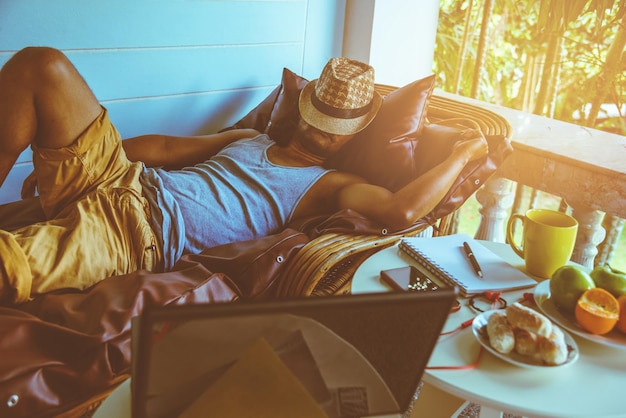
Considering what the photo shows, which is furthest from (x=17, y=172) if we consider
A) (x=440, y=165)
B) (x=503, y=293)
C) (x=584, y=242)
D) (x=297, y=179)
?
(x=584, y=242)

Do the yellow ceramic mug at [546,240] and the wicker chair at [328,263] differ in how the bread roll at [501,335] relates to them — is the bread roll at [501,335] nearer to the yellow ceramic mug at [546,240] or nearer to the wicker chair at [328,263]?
the yellow ceramic mug at [546,240]

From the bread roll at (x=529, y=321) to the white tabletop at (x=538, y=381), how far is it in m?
0.07

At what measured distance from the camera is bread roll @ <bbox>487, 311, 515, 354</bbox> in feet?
→ 3.40

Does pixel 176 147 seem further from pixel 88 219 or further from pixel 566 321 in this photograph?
pixel 566 321

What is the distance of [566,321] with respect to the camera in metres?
1.15

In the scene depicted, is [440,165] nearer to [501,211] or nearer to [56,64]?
[501,211]

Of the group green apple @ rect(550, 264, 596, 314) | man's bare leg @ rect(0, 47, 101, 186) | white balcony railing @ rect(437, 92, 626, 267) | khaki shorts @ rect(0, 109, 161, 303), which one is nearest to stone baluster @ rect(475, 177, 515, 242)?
white balcony railing @ rect(437, 92, 626, 267)

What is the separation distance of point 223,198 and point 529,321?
1.18 m

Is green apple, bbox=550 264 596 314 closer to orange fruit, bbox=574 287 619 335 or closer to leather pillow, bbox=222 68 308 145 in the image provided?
orange fruit, bbox=574 287 619 335

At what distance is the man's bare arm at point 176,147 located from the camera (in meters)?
2.11

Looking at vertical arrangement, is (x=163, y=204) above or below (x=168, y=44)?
below

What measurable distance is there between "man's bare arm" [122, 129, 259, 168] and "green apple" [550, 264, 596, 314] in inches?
56.3

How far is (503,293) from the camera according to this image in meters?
1.29

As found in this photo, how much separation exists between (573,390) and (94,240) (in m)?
1.28
